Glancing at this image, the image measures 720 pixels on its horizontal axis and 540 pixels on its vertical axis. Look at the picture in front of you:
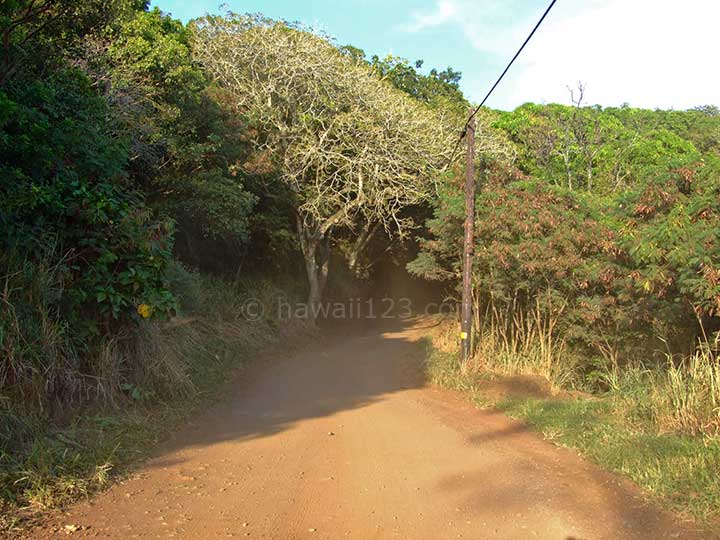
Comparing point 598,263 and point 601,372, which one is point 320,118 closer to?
point 598,263

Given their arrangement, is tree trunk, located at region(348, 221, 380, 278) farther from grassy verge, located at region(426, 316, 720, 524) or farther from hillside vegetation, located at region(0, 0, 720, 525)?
grassy verge, located at region(426, 316, 720, 524)

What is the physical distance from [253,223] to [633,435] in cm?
1481

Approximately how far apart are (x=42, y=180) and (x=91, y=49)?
18.0 ft

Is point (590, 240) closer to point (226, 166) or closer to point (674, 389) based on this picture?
point (674, 389)

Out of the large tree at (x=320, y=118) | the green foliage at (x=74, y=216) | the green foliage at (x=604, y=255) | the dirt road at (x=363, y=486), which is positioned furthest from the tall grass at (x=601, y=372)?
the green foliage at (x=74, y=216)

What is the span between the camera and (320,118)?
19.0 meters

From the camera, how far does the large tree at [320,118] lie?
18.9m

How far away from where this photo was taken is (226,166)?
656 inches

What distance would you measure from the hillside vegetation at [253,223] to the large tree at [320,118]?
0.08 meters

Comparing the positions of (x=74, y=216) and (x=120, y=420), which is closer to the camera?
A: (x=120, y=420)

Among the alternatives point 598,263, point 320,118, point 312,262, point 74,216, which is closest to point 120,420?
point 74,216

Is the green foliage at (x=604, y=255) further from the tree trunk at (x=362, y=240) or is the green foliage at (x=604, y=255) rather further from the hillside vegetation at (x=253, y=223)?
the tree trunk at (x=362, y=240)

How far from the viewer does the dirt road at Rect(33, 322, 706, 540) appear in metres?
5.05

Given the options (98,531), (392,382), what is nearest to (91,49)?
(392,382)
